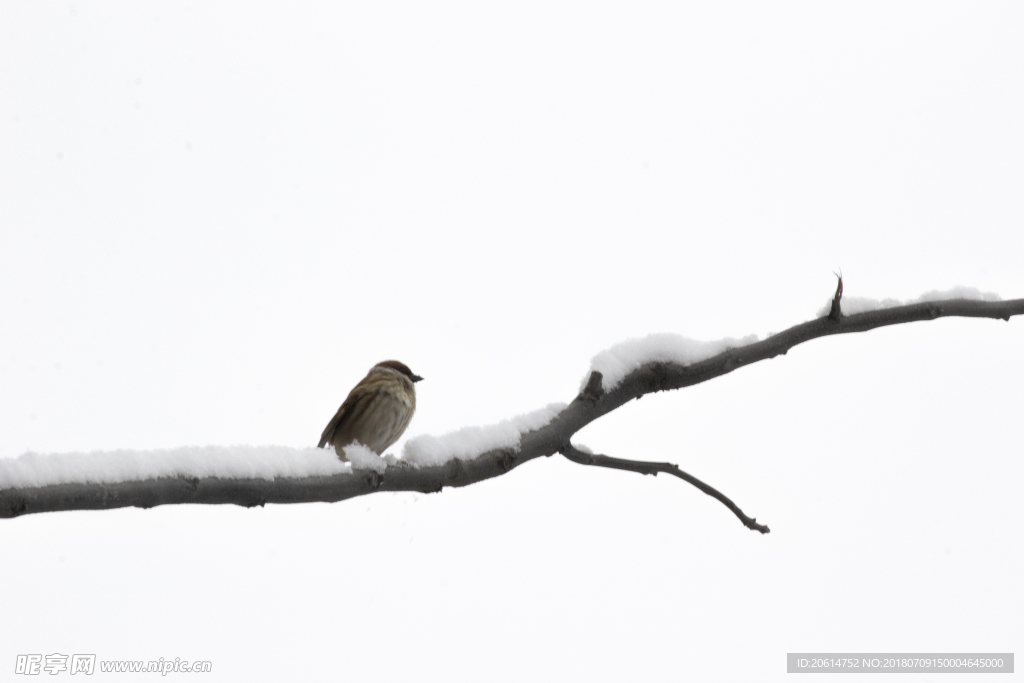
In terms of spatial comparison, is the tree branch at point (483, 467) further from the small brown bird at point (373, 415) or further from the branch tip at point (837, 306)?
the small brown bird at point (373, 415)

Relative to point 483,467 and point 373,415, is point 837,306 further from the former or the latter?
point 373,415

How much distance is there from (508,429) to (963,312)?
1.77m

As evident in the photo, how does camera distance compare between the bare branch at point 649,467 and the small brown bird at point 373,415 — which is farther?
the small brown bird at point 373,415

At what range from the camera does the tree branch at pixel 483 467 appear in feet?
6.91

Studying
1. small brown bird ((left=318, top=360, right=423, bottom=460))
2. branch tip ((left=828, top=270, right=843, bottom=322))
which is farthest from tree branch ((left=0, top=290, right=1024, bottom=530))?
small brown bird ((left=318, top=360, right=423, bottom=460))

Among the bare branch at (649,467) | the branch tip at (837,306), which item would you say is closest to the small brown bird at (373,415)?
the bare branch at (649,467)

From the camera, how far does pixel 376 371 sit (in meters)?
5.38

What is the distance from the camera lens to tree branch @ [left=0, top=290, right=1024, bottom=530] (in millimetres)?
2107

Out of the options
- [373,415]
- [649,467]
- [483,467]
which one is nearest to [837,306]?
[649,467]

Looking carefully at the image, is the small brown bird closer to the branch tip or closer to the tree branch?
the tree branch

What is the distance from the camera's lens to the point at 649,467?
123 inches

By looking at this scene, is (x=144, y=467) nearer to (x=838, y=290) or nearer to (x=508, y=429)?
(x=508, y=429)

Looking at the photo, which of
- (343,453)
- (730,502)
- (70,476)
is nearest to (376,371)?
(343,453)

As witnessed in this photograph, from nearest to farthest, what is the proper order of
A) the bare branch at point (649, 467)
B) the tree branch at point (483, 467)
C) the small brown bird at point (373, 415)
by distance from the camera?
the tree branch at point (483, 467) → the bare branch at point (649, 467) → the small brown bird at point (373, 415)
